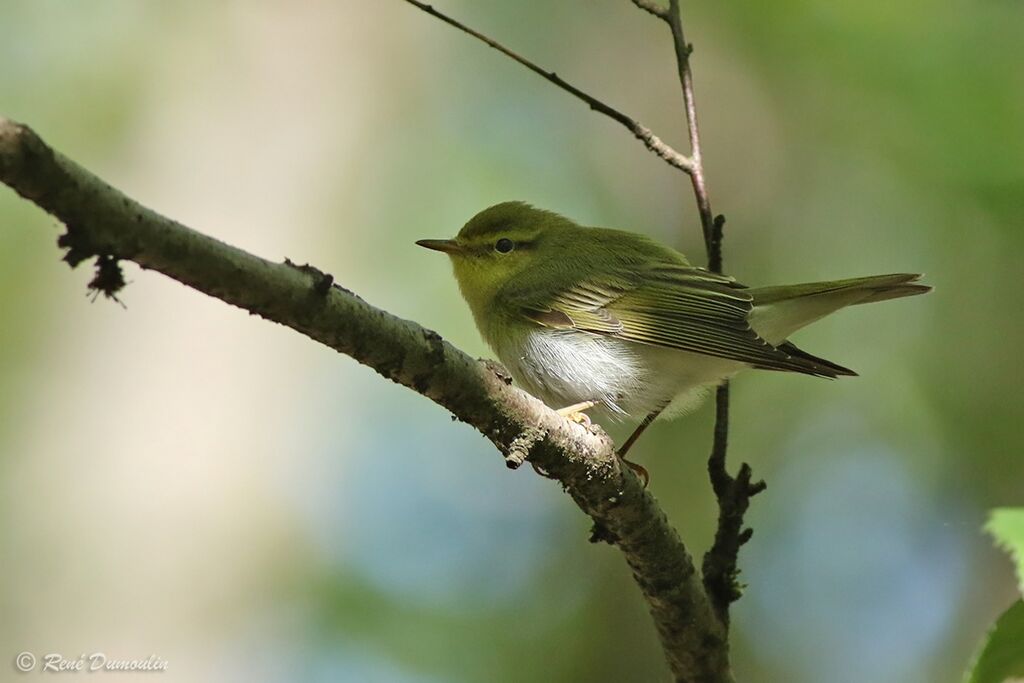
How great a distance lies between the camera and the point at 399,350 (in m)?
2.30

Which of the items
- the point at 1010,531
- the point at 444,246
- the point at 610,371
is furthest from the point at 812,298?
the point at 1010,531

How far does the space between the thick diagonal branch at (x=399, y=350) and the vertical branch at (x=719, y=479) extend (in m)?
0.18

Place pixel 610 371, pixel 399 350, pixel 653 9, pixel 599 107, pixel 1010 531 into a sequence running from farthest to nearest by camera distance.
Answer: pixel 610 371, pixel 653 9, pixel 599 107, pixel 399 350, pixel 1010 531

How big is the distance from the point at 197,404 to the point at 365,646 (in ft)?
6.49

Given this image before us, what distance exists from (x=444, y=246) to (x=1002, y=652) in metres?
3.71

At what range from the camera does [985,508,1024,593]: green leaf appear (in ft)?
4.93

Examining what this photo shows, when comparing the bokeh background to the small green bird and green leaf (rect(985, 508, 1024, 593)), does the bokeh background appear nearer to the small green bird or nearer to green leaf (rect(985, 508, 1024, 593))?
the small green bird

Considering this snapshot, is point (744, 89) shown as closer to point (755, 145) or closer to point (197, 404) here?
point (755, 145)

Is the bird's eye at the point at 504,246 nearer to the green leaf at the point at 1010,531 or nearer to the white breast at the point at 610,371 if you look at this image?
the white breast at the point at 610,371

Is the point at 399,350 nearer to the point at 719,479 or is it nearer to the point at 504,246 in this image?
the point at 719,479

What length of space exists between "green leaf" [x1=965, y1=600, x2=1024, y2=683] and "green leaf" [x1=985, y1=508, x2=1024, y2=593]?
260 millimetres

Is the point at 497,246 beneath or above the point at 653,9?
above

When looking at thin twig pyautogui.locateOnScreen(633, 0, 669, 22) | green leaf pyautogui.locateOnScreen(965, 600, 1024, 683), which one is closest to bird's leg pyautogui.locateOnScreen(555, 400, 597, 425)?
thin twig pyautogui.locateOnScreen(633, 0, 669, 22)

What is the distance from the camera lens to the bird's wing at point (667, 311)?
4148 millimetres
